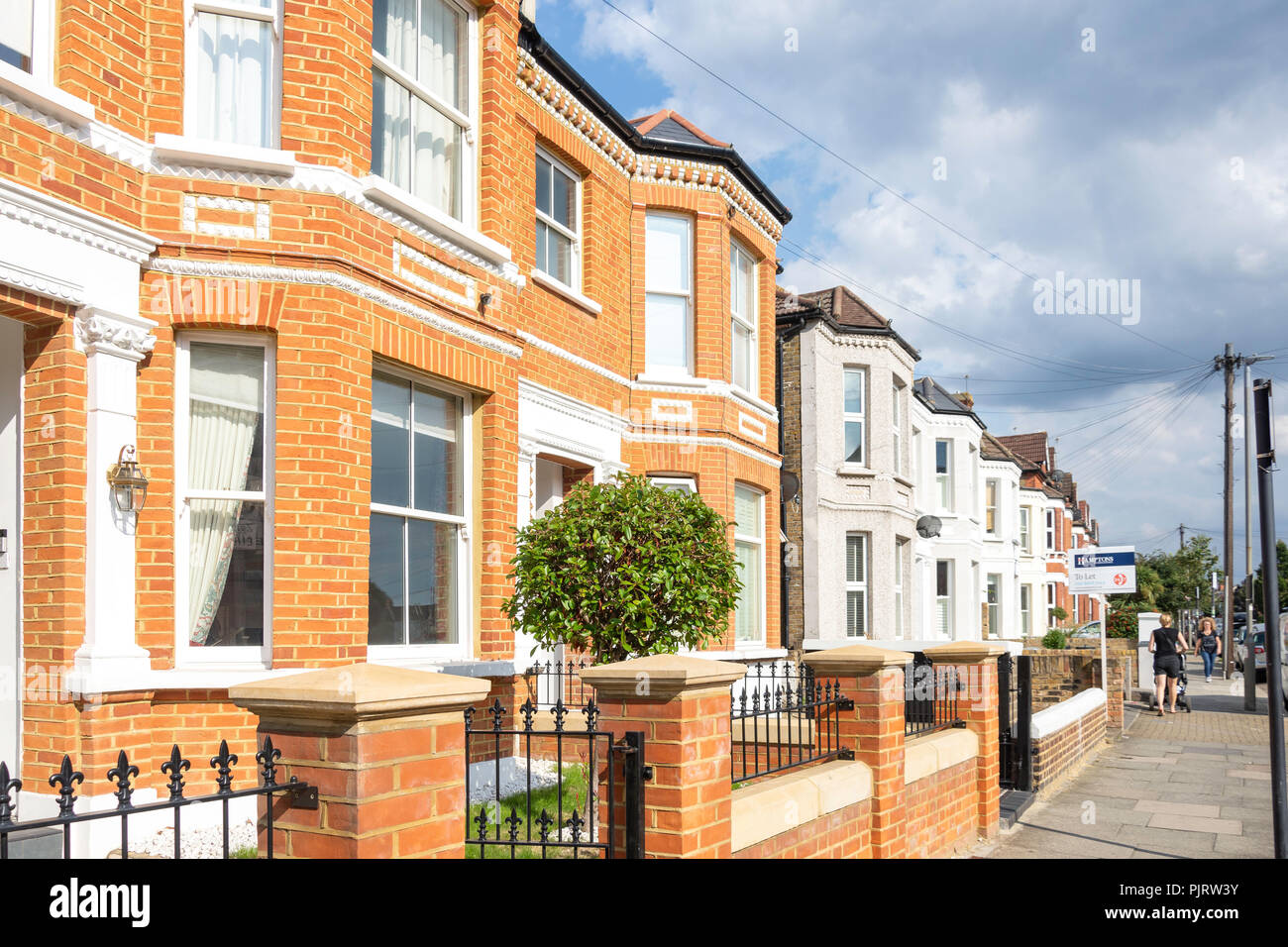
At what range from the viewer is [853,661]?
23.9 feet

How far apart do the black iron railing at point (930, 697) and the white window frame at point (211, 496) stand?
4904 mm

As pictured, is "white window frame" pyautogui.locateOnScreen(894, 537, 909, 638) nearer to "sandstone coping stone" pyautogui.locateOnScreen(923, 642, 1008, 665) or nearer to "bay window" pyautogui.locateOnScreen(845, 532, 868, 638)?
"bay window" pyautogui.locateOnScreen(845, 532, 868, 638)

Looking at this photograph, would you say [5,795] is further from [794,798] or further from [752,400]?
[752,400]

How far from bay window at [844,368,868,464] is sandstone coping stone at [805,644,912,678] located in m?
14.4

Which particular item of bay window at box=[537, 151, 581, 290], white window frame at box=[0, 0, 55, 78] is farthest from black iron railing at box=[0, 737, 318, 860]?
bay window at box=[537, 151, 581, 290]

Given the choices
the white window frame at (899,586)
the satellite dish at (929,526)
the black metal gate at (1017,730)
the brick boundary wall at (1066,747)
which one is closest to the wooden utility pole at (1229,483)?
the satellite dish at (929,526)

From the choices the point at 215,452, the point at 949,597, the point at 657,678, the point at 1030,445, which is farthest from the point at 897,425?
the point at 1030,445

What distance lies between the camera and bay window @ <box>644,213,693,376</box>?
13953mm

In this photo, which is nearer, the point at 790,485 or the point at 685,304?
the point at 685,304

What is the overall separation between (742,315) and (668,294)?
1.72m

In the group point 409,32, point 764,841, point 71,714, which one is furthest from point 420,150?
point 764,841

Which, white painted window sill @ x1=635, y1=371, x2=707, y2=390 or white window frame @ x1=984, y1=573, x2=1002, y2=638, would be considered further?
white window frame @ x1=984, y1=573, x2=1002, y2=638
